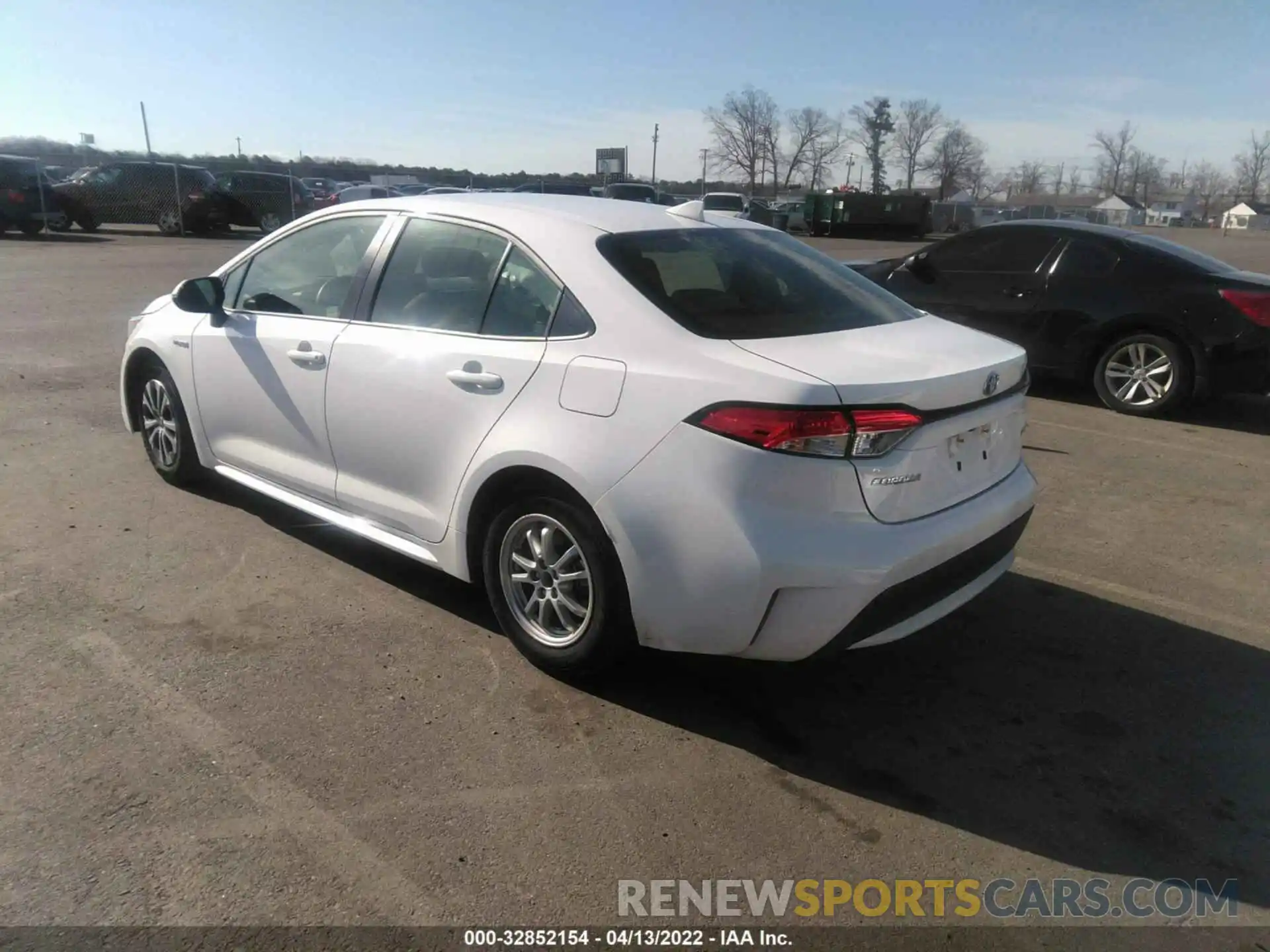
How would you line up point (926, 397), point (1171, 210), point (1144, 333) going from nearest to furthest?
point (926, 397) → point (1144, 333) → point (1171, 210)

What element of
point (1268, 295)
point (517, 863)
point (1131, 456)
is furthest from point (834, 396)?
point (1268, 295)

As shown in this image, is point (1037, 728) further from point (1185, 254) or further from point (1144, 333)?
point (1185, 254)

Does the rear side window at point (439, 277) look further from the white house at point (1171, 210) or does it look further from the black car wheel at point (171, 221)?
the white house at point (1171, 210)

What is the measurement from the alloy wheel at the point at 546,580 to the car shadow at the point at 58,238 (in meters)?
24.4

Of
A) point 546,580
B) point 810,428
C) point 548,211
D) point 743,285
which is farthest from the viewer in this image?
point 548,211

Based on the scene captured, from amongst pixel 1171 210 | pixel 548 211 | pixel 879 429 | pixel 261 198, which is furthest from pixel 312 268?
pixel 1171 210

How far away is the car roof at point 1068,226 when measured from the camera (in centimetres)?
816

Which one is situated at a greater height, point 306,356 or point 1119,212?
point 306,356

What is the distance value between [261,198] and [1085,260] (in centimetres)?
2709

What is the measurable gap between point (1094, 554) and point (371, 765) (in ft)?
11.8

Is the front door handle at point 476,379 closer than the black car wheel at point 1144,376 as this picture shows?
Yes

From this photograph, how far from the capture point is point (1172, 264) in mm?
7719

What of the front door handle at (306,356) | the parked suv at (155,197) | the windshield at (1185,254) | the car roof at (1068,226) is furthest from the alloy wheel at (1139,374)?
the parked suv at (155,197)

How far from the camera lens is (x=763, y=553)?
2846 mm
